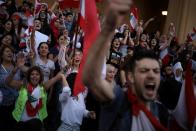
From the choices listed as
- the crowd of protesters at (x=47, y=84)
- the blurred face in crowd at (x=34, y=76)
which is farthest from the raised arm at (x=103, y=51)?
the blurred face in crowd at (x=34, y=76)

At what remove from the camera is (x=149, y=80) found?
2.81 metres

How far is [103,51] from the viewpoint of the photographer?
2.36m

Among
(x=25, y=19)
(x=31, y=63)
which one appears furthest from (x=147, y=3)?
(x=31, y=63)

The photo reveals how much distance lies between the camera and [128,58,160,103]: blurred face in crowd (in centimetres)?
279

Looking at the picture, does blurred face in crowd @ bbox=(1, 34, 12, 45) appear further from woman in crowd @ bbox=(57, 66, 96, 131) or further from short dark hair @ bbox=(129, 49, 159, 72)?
short dark hair @ bbox=(129, 49, 159, 72)

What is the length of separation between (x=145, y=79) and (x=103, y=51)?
0.55m

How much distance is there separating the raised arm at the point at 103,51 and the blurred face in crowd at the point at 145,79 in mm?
274

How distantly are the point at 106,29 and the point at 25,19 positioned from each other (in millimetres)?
7991

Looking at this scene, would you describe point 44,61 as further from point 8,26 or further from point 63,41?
point 8,26

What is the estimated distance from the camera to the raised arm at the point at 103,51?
2.17m

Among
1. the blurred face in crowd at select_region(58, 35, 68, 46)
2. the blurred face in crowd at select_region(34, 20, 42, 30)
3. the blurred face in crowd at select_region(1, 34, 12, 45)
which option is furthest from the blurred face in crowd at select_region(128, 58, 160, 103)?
the blurred face in crowd at select_region(34, 20, 42, 30)

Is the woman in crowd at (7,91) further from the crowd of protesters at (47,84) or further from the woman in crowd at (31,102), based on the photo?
the woman in crowd at (31,102)

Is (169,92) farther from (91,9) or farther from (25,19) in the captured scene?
(25,19)

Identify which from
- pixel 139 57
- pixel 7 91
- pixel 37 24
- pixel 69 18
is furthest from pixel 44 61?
pixel 139 57
